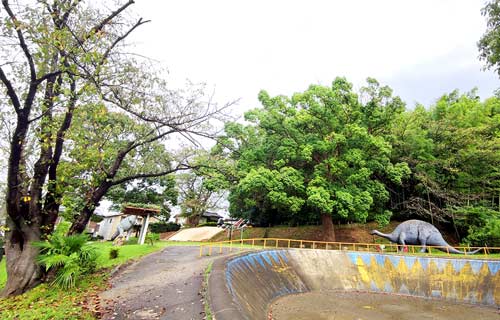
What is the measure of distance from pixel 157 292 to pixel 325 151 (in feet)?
48.0

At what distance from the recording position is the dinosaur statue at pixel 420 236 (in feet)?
53.8

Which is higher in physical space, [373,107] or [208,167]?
[373,107]

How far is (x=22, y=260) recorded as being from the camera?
23.8 ft

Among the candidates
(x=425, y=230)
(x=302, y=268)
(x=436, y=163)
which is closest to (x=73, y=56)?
(x=302, y=268)

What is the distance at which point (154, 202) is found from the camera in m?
28.8

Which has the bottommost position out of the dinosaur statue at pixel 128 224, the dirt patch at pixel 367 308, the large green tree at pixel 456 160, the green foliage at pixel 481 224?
the dirt patch at pixel 367 308

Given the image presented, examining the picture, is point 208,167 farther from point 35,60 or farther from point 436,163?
point 436,163

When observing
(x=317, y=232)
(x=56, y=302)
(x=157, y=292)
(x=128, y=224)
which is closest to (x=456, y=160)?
(x=317, y=232)

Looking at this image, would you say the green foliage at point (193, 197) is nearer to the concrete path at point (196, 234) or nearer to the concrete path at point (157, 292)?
the concrete path at point (196, 234)

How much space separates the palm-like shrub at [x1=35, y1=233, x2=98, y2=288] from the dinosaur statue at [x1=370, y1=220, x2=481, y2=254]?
56.5 ft

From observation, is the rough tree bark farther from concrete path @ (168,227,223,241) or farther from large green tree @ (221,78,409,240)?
concrete path @ (168,227,223,241)

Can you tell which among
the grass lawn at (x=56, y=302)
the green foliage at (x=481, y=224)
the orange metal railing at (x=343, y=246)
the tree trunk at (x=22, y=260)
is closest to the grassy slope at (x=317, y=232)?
the orange metal railing at (x=343, y=246)

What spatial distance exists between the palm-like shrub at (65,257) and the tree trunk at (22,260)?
0.75 feet

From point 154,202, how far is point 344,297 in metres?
23.0
